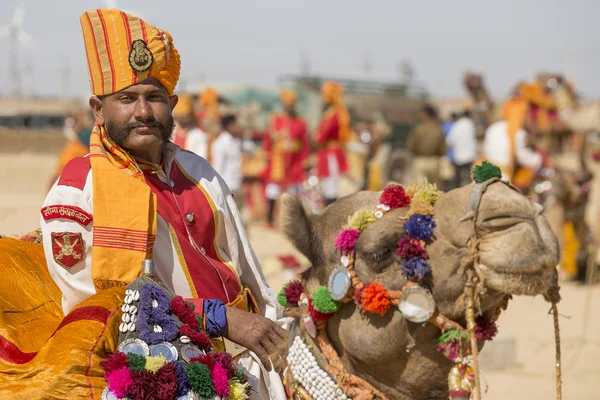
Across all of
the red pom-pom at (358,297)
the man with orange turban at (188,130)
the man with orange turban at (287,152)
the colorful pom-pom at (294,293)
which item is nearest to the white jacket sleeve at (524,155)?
the man with orange turban at (188,130)

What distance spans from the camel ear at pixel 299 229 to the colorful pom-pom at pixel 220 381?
493 mm

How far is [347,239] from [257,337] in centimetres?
56

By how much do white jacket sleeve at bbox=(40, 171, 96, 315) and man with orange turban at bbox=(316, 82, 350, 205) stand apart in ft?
42.6

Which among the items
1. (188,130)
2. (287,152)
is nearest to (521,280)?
(188,130)

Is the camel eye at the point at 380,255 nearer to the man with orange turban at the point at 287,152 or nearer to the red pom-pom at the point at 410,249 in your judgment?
the red pom-pom at the point at 410,249

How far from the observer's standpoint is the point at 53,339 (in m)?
2.96

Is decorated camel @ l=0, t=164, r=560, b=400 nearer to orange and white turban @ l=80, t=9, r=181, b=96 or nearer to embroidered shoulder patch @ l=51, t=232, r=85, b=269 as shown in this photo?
embroidered shoulder patch @ l=51, t=232, r=85, b=269

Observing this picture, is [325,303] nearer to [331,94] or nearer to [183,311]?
[183,311]

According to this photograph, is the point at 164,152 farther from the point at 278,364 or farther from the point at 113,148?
the point at 278,364

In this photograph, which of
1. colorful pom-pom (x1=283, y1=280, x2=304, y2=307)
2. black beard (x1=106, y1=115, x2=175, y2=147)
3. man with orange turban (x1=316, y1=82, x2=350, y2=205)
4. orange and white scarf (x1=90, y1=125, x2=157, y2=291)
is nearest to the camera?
orange and white scarf (x1=90, y1=125, x2=157, y2=291)

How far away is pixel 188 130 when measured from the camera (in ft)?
44.0

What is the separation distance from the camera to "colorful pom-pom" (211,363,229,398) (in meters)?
3.04

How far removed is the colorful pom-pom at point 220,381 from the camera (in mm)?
3041

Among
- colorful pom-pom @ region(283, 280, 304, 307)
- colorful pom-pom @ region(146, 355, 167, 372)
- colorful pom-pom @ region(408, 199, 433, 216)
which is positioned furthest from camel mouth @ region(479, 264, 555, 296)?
colorful pom-pom @ region(146, 355, 167, 372)
